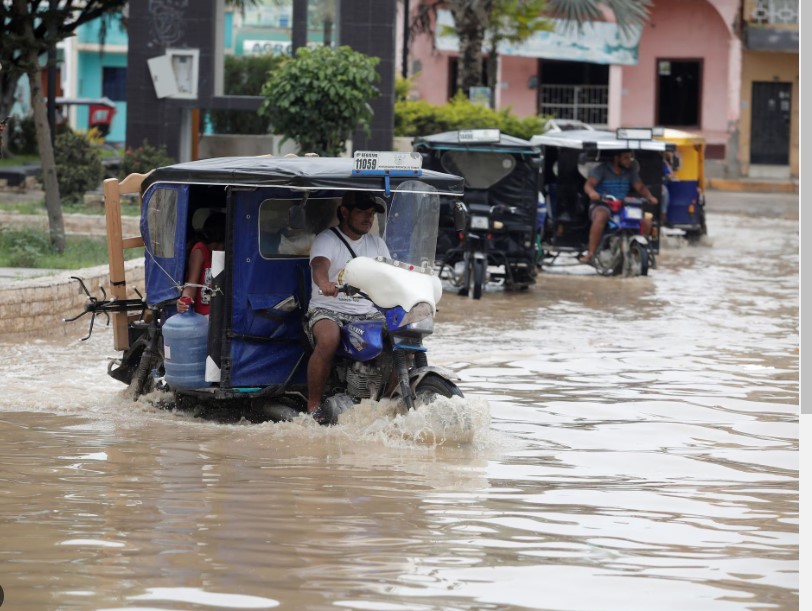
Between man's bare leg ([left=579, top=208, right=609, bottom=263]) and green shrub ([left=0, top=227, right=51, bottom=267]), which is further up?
man's bare leg ([left=579, top=208, right=609, bottom=263])

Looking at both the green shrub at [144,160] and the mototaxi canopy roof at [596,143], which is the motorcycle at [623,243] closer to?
the mototaxi canopy roof at [596,143]

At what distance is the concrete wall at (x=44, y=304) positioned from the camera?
12.6 meters

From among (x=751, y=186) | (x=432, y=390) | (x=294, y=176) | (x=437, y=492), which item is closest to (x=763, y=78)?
(x=751, y=186)

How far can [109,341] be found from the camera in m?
13.1

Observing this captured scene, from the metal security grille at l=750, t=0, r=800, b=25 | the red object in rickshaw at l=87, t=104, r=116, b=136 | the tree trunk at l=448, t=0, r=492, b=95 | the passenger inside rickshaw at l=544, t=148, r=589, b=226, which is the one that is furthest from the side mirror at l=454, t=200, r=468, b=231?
the metal security grille at l=750, t=0, r=800, b=25

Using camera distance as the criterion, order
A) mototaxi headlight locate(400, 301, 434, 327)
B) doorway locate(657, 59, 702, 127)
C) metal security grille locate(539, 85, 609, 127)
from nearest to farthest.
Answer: mototaxi headlight locate(400, 301, 434, 327), metal security grille locate(539, 85, 609, 127), doorway locate(657, 59, 702, 127)

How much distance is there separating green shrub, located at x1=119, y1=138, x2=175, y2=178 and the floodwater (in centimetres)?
1070

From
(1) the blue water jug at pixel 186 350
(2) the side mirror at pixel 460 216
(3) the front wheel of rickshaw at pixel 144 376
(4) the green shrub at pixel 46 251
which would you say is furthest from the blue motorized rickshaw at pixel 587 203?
(1) the blue water jug at pixel 186 350

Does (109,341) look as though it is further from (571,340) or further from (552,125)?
(552,125)

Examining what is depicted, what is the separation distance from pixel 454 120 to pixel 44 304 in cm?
1693

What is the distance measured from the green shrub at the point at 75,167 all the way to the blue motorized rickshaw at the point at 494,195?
741 centimetres

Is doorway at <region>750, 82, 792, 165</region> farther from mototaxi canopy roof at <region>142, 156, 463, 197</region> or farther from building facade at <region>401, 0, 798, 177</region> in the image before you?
mototaxi canopy roof at <region>142, 156, 463, 197</region>

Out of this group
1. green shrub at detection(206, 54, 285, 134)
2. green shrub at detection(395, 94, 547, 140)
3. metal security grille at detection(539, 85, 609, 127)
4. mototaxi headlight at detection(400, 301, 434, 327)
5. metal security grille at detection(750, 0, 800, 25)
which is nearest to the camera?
mototaxi headlight at detection(400, 301, 434, 327)

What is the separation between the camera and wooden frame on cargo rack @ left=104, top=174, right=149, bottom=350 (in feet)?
32.0
